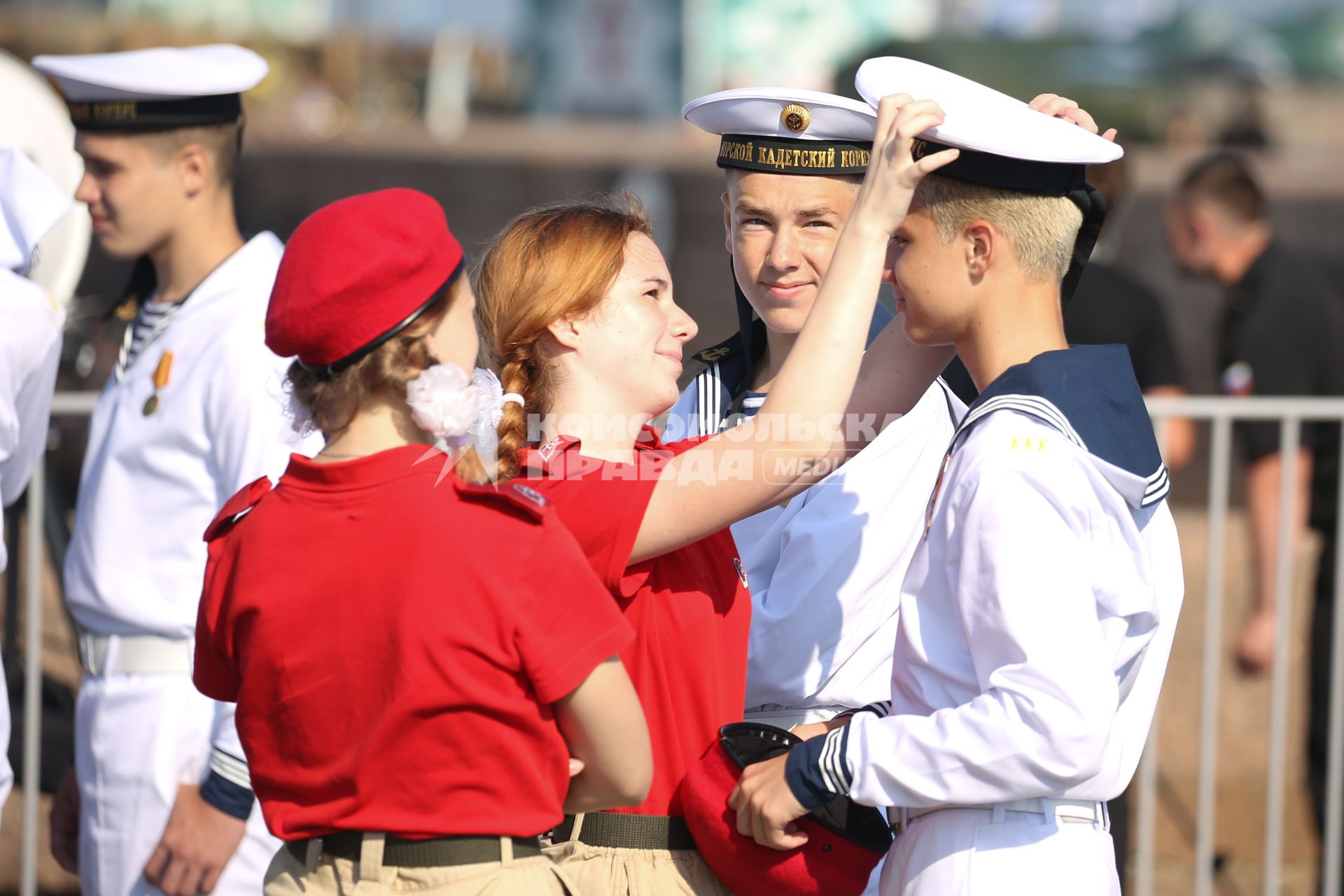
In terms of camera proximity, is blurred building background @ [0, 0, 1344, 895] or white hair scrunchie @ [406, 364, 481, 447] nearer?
white hair scrunchie @ [406, 364, 481, 447]

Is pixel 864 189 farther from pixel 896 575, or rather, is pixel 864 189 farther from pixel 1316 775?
pixel 1316 775

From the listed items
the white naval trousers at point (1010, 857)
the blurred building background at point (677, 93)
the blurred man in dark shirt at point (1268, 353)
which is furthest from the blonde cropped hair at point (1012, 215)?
the blurred building background at point (677, 93)

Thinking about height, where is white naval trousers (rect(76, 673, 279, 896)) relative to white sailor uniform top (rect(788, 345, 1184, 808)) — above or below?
below

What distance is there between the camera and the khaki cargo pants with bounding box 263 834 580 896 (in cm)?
170

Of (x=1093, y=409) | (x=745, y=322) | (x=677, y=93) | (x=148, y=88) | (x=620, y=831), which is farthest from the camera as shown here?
(x=677, y=93)

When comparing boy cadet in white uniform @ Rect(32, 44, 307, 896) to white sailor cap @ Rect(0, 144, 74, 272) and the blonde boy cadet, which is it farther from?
the blonde boy cadet

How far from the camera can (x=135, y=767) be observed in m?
2.89

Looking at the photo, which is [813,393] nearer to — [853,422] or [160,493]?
[853,422]

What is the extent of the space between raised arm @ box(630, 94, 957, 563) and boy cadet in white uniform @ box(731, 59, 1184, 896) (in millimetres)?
73

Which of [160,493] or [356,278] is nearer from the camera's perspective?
[356,278]

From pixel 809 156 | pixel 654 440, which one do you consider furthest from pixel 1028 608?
pixel 809 156

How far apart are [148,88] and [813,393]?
195cm

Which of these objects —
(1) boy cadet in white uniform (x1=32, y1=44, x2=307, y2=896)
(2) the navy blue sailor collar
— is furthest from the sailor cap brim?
(1) boy cadet in white uniform (x1=32, y1=44, x2=307, y2=896)

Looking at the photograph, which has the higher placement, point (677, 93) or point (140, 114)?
point (677, 93)
